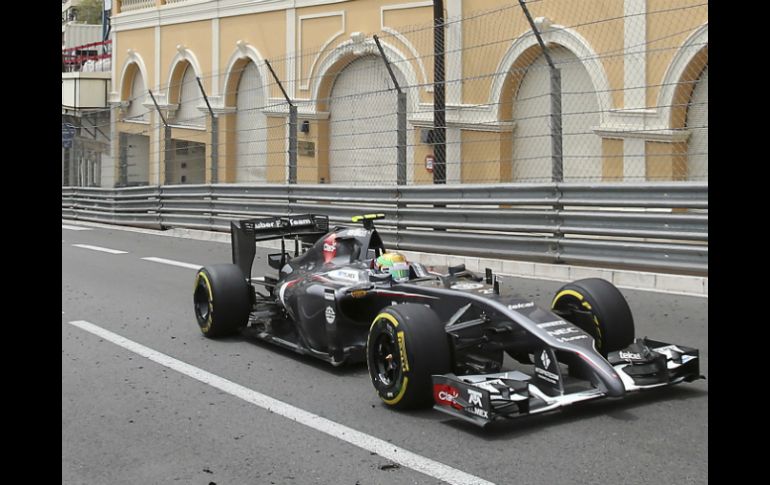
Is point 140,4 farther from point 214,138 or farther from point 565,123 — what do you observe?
point 565,123

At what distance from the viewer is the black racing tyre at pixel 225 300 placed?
7.62 meters

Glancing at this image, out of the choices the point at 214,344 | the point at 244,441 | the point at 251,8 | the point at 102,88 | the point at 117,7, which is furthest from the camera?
the point at 102,88

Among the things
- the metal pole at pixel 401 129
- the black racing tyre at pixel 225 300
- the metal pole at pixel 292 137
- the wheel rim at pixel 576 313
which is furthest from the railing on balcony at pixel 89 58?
the wheel rim at pixel 576 313

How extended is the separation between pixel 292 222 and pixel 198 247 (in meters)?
7.60

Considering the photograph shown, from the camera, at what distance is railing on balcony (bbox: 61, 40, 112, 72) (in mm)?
38744

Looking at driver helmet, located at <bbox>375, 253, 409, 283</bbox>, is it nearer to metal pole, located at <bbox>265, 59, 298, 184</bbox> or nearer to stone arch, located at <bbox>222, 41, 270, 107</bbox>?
metal pole, located at <bbox>265, 59, 298, 184</bbox>

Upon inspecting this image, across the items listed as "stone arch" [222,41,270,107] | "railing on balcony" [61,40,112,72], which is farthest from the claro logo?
"railing on balcony" [61,40,112,72]

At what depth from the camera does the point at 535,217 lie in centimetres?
1126

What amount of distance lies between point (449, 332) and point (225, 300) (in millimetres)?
2606

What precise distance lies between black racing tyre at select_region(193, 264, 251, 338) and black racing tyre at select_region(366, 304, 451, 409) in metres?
2.29
